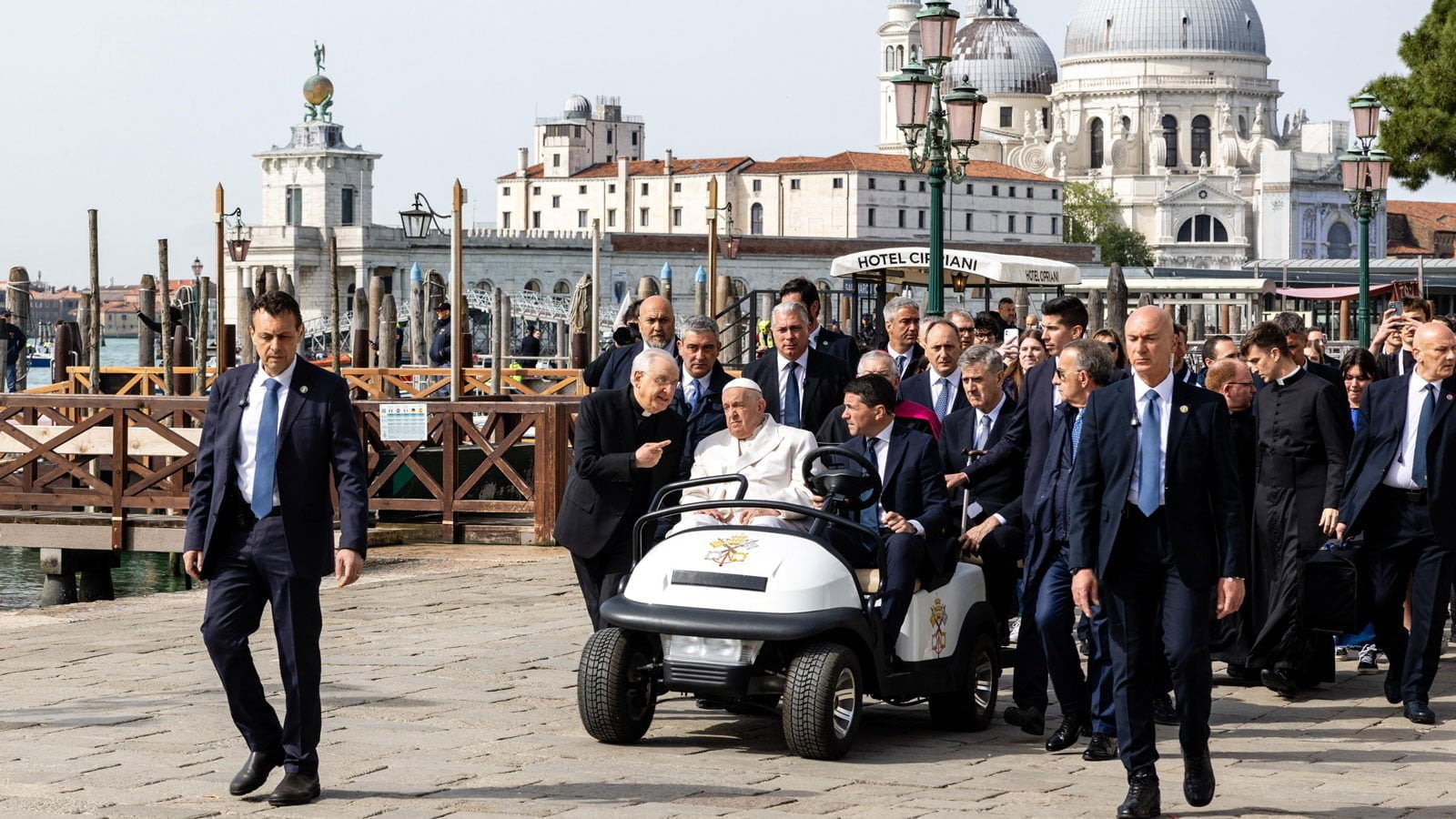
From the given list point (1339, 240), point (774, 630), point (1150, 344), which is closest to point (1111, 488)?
point (1150, 344)

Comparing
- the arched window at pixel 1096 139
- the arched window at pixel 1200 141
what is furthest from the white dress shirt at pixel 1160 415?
the arched window at pixel 1200 141

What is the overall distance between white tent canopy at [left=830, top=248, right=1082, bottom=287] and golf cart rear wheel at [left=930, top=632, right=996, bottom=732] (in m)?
12.5

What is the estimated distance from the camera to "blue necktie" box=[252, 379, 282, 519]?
6.45m

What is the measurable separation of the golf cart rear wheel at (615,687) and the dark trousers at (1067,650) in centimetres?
138

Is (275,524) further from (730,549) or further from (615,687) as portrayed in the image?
(730,549)

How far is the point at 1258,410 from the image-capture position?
30.0ft

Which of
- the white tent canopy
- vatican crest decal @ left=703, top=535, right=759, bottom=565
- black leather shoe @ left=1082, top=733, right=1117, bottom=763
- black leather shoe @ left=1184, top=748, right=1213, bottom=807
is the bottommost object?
black leather shoe @ left=1082, top=733, right=1117, bottom=763

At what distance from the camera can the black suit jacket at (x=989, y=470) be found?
822cm

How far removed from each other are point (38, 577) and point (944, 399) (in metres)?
13.6

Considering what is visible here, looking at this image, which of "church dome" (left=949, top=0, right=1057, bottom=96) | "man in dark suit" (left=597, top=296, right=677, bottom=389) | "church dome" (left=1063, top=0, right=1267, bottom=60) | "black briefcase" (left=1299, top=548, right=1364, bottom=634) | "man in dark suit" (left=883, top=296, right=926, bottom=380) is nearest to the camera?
"black briefcase" (left=1299, top=548, right=1364, bottom=634)

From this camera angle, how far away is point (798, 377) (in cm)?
952

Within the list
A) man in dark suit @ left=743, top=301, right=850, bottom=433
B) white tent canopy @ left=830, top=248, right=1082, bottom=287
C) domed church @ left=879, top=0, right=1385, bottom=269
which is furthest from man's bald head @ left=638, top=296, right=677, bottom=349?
domed church @ left=879, top=0, right=1385, bottom=269

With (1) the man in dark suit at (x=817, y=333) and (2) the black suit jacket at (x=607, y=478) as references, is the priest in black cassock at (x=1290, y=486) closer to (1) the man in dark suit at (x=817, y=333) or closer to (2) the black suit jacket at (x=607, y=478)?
(1) the man in dark suit at (x=817, y=333)

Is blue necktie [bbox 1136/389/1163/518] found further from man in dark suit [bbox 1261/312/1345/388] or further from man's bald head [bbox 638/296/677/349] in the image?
man's bald head [bbox 638/296/677/349]
